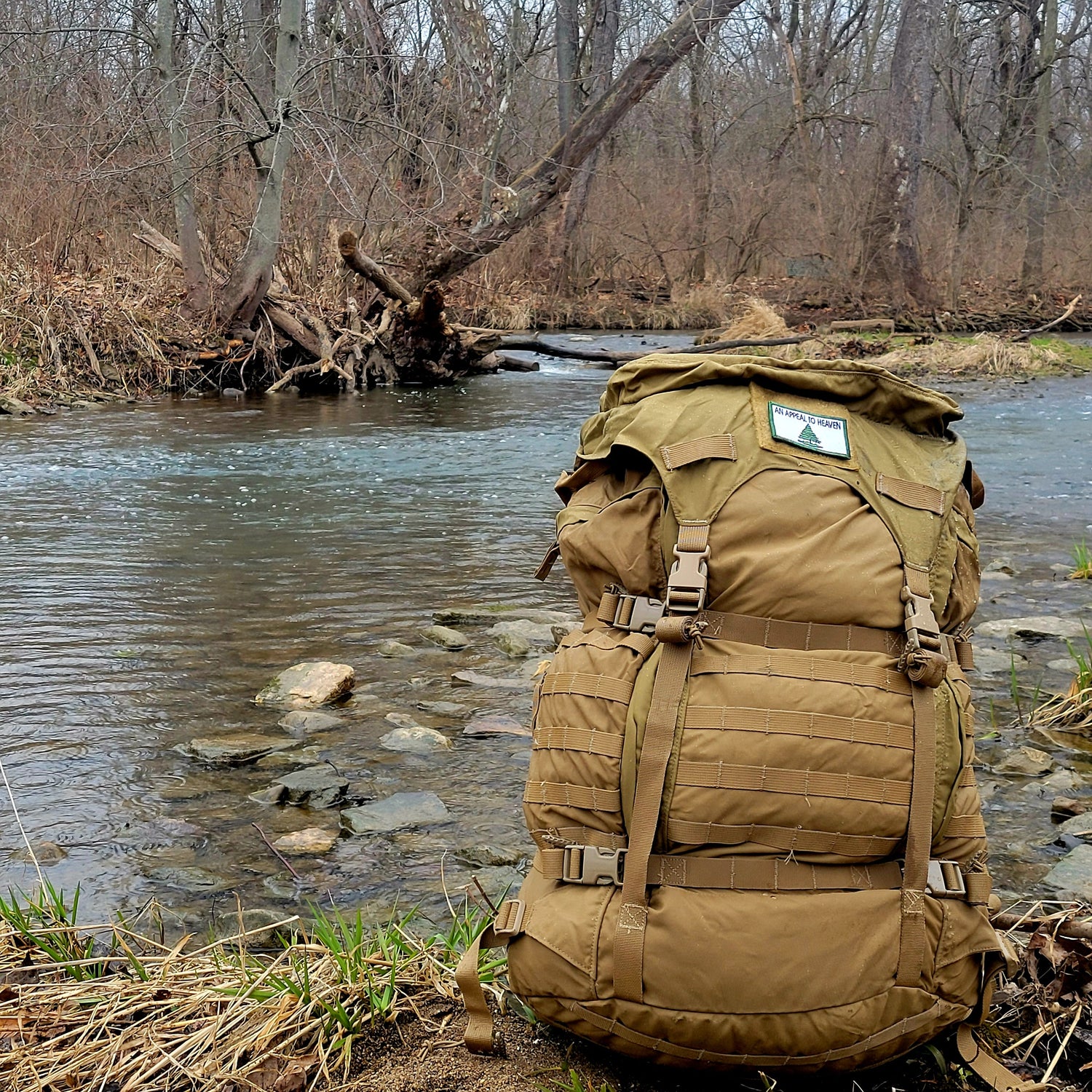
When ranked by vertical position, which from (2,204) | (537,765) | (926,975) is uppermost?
(2,204)

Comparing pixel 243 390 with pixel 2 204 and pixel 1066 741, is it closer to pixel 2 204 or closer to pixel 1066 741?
pixel 2 204

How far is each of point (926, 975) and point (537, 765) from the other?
27.6 inches

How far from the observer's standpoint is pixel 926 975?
1.93 metres

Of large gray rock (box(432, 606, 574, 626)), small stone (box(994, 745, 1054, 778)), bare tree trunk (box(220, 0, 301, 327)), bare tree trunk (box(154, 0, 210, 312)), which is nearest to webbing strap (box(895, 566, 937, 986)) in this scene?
small stone (box(994, 745, 1054, 778))

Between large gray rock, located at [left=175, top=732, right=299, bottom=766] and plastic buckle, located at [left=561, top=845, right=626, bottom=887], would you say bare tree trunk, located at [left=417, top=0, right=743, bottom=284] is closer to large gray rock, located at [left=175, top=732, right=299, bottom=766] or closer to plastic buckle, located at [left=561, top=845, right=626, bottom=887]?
large gray rock, located at [left=175, top=732, right=299, bottom=766]

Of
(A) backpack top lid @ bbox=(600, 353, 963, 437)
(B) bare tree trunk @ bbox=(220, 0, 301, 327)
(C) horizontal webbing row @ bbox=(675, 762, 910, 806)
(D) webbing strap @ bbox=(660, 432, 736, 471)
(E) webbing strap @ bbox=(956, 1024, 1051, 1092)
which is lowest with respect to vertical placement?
(E) webbing strap @ bbox=(956, 1024, 1051, 1092)

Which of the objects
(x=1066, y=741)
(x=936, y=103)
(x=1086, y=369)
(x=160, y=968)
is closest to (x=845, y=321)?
(x=1086, y=369)

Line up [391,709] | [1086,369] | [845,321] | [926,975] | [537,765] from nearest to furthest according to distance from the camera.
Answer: [926,975]
[537,765]
[391,709]
[1086,369]
[845,321]

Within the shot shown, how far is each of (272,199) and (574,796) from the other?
13932 millimetres

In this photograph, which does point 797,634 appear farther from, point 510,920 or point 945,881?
point 510,920

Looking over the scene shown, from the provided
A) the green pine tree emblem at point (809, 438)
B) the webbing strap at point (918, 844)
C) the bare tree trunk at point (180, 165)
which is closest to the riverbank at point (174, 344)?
the bare tree trunk at point (180, 165)

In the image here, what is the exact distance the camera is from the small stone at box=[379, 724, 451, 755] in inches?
157

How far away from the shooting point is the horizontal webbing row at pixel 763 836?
1.91m

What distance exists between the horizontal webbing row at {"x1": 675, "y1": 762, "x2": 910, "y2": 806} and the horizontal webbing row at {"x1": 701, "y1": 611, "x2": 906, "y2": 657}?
217mm
